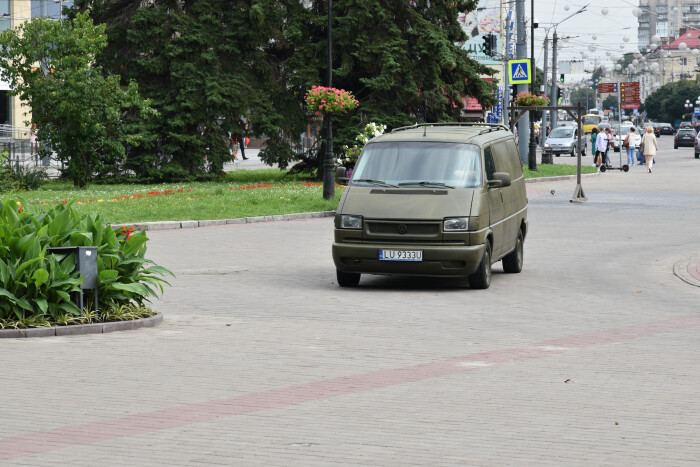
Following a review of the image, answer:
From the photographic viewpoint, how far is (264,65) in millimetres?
40156

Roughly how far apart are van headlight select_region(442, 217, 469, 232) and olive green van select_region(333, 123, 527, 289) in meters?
0.01

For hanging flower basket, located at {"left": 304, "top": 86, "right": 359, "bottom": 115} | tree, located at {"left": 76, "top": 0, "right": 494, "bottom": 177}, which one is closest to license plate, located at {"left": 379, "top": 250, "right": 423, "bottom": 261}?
hanging flower basket, located at {"left": 304, "top": 86, "right": 359, "bottom": 115}

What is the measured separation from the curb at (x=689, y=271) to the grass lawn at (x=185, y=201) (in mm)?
10025

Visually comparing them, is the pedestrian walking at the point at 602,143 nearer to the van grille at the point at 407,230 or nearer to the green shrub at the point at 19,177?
the green shrub at the point at 19,177

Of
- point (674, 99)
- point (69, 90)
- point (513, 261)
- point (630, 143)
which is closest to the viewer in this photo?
point (513, 261)

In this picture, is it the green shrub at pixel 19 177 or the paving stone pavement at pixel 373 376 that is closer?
the paving stone pavement at pixel 373 376

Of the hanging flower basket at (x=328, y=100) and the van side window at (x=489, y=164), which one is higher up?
the hanging flower basket at (x=328, y=100)

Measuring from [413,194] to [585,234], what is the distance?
27.9 feet

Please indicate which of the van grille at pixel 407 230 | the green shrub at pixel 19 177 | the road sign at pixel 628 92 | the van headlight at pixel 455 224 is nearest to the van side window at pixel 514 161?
the van headlight at pixel 455 224

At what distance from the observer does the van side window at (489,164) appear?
46.7 ft

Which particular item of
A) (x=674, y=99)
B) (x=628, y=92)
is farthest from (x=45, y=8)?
(x=674, y=99)

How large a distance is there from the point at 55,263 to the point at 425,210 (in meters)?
4.57

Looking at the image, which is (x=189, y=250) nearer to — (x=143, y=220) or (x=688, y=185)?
(x=143, y=220)

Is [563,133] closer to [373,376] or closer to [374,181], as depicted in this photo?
[374,181]
